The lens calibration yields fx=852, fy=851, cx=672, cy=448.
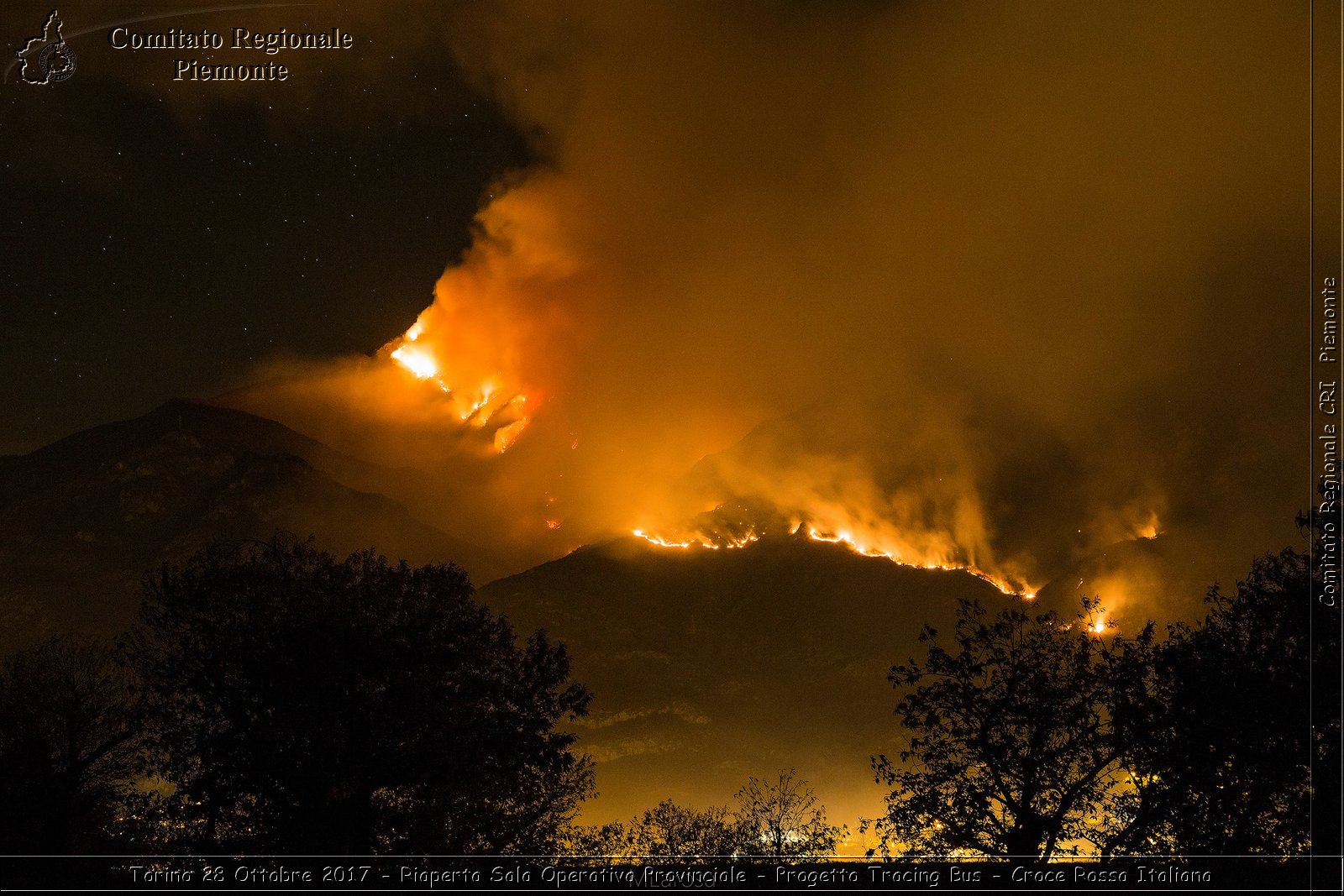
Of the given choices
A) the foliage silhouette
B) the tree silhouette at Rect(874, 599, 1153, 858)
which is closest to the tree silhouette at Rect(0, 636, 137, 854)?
the tree silhouette at Rect(874, 599, 1153, 858)

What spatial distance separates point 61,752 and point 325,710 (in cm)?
2376

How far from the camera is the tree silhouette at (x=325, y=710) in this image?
31172 millimetres

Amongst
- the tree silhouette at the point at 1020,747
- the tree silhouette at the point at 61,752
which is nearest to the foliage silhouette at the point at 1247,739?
the tree silhouette at the point at 1020,747

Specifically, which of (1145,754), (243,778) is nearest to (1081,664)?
(1145,754)

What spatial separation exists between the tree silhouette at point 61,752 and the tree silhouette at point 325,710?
470 centimetres

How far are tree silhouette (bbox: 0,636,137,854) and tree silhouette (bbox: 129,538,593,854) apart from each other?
470cm

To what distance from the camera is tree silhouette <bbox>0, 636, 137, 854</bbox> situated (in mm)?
37500

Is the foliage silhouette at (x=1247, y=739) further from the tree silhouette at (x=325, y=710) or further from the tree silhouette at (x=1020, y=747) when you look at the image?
the tree silhouette at (x=325, y=710)

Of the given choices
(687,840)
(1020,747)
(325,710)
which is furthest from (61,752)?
(1020,747)

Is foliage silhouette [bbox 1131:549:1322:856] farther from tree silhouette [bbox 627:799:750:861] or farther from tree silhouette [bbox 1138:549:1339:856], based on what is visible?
tree silhouette [bbox 627:799:750:861]

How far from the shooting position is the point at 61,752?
43969mm

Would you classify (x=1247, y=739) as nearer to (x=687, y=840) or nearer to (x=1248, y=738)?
(x=1248, y=738)

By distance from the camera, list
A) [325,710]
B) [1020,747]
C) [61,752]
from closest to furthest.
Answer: [325,710] → [1020,747] → [61,752]

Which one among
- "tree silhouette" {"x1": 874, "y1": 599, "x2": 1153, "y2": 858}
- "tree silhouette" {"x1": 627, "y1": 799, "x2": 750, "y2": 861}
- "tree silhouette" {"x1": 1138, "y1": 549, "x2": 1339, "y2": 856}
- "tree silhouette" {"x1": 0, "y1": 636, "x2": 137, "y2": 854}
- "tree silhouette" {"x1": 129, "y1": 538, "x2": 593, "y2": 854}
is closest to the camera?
"tree silhouette" {"x1": 1138, "y1": 549, "x2": 1339, "y2": 856}
